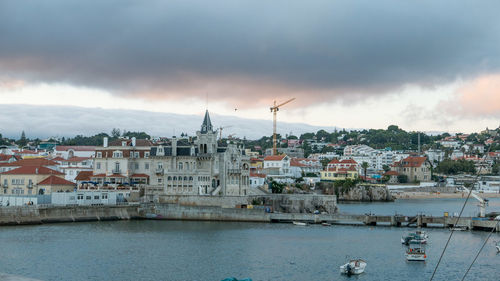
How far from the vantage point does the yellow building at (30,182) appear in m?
91.8

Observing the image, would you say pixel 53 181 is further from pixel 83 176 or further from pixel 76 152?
pixel 76 152

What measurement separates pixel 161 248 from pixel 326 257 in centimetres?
1624

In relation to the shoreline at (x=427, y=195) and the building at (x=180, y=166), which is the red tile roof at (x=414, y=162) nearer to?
the shoreline at (x=427, y=195)

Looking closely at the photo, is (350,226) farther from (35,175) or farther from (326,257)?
(35,175)

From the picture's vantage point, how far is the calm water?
4816cm

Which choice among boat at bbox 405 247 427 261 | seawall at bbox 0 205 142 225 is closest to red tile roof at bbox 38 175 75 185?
seawall at bbox 0 205 142 225

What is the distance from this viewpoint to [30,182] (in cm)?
9244

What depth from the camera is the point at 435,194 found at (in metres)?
172

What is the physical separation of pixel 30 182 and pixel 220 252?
46.1 m

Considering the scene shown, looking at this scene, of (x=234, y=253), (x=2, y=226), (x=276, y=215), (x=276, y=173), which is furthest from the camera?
(x=276, y=173)

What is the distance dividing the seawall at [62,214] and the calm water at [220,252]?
2026mm

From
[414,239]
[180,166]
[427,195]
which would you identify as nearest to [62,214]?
[180,166]

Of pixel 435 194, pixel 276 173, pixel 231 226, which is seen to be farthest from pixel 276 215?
pixel 435 194

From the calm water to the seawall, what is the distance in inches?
79.7
